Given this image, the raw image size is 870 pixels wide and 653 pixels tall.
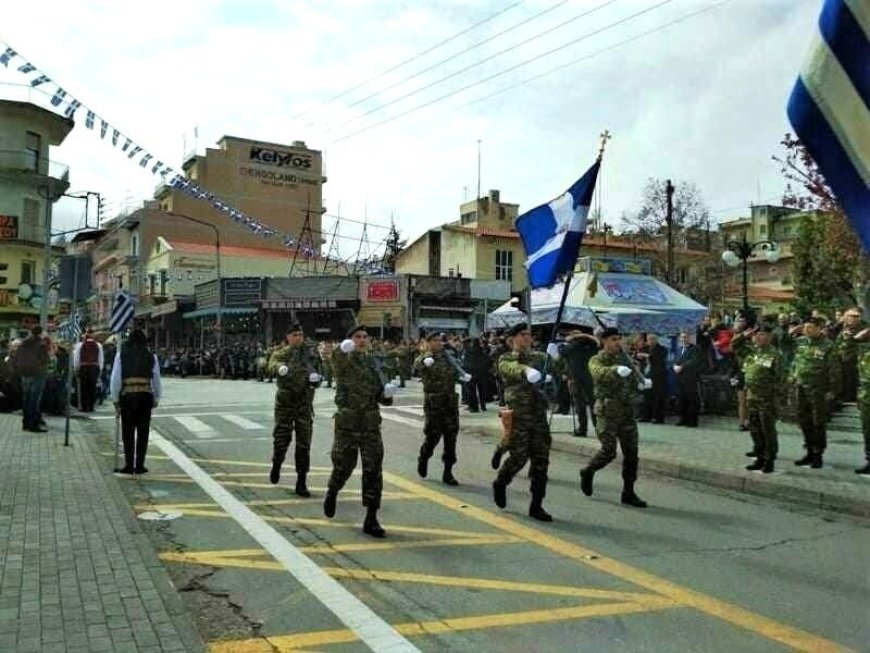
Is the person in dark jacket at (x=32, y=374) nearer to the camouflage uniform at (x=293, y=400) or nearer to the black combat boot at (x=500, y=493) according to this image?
the camouflage uniform at (x=293, y=400)

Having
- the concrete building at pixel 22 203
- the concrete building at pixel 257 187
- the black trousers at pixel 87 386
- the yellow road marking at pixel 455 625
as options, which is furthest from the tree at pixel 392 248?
the yellow road marking at pixel 455 625

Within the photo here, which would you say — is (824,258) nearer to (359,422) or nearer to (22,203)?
(359,422)

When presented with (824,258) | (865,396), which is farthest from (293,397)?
(824,258)

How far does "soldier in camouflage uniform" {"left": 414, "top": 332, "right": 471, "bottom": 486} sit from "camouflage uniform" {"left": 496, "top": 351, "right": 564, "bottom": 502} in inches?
74.0

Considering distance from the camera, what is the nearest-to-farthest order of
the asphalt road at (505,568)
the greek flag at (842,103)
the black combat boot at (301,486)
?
the greek flag at (842,103) → the asphalt road at (505,568) → the black combat boot at (301,486)

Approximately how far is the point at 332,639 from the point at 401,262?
55570 millimetres

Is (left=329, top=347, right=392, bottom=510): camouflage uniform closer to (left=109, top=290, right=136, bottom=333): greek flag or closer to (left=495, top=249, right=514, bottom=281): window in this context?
(left=109, top=290, right=136, bottom=333): greek flag

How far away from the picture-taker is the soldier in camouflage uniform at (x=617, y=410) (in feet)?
28.3

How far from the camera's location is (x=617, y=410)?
8695 millimetres

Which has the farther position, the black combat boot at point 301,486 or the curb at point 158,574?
the black combat boot at point 301,486

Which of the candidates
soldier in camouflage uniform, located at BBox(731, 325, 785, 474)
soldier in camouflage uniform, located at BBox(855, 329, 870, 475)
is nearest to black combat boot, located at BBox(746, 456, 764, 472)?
soldier in camouflage uniform, located at BBox(731, 325, 785, 474)

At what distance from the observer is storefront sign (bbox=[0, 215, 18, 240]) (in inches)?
1879

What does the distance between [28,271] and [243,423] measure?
37.8m

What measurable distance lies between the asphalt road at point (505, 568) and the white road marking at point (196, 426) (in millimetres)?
4610
